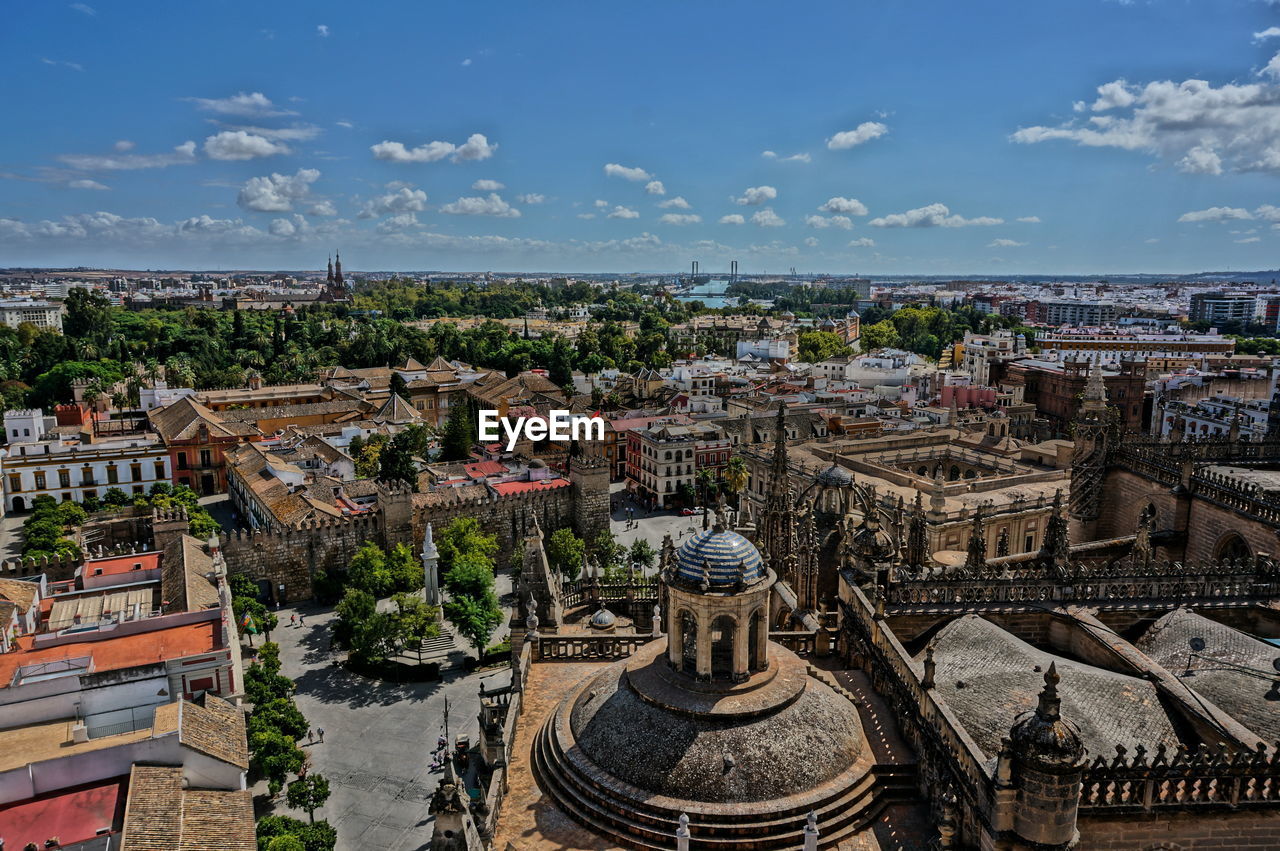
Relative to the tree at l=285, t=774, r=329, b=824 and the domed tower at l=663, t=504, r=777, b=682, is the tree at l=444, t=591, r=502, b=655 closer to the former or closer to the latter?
the tree at l=285, t=774, r=329, b=824

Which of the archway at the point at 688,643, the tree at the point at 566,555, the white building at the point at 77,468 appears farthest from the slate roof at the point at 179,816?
the white building at the point at 77,468

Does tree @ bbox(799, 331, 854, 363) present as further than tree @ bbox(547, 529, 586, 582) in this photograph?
Yes

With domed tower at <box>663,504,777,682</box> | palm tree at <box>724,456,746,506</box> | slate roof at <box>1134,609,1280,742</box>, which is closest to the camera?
domed tower at <box>663,504,777,682</box>

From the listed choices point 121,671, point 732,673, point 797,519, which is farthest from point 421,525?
point 732,673

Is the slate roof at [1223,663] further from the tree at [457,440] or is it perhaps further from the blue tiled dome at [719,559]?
the tree at [457,440]

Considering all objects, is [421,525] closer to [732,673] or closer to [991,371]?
[732,673]

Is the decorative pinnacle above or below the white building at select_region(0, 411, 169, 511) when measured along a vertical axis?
above

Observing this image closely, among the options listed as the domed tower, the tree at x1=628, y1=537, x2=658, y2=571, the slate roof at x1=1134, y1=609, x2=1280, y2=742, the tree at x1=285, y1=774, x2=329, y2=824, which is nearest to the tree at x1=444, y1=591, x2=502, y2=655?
the tree at x1=628, y1=537, x2=658, y2=571
